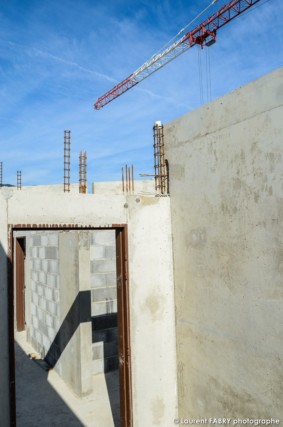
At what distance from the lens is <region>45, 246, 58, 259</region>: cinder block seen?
11211mm

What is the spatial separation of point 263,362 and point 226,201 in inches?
97.5

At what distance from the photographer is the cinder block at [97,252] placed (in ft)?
34.5

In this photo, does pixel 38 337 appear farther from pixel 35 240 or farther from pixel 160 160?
pixel 160 160

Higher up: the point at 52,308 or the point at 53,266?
the point at 53,266

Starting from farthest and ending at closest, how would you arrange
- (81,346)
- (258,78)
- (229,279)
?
(81,346) < (229,279) < (258,78)

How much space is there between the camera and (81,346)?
9.30m

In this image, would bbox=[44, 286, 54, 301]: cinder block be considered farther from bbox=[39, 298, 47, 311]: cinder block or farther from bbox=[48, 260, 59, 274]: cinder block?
bbox=[48, 260, 59, 274]: cinder block

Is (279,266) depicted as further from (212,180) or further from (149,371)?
(149,371)

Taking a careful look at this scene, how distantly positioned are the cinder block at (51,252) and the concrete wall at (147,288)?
17.3 ft

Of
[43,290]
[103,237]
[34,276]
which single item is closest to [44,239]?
[43,290]

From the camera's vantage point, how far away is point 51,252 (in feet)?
38.0

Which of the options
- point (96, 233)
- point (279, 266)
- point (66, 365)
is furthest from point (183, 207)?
point (66, 365)

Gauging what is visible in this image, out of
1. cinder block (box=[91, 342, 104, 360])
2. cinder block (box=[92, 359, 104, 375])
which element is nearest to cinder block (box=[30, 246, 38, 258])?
cinder block (box=[91, 342, 104, 360])

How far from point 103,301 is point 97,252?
150 centimetres
